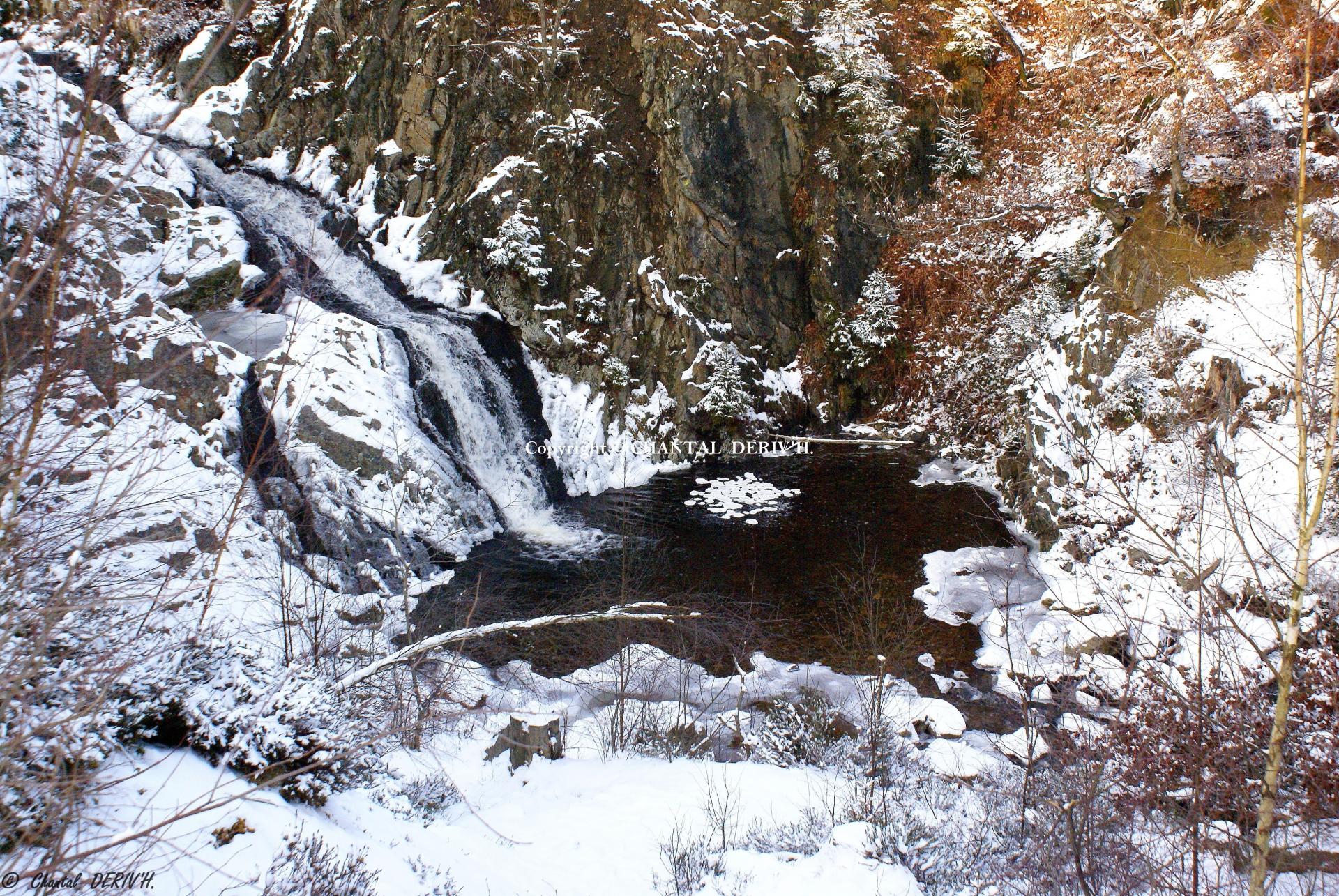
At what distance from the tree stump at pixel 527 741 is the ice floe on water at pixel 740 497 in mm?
7870

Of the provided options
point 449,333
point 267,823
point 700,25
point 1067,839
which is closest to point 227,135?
point 449,333

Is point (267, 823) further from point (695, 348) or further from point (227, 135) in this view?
point (227, 135)

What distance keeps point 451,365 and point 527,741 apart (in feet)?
32.0

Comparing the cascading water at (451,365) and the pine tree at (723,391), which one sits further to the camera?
the pine tree at (723,391)

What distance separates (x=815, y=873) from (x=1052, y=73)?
20.0 m

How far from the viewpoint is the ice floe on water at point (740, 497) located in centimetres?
1484

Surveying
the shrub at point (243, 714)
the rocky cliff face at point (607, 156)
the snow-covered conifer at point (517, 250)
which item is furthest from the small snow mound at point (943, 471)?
the shrub at point (243, 714)

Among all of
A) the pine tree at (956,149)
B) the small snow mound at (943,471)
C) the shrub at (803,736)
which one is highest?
the pine tree at (956,149)

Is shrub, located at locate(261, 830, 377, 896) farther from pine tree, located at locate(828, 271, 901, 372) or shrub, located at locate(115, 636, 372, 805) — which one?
pine tree, located at locate(828, 271, 901, 372)

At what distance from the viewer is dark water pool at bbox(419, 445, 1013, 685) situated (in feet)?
32.1

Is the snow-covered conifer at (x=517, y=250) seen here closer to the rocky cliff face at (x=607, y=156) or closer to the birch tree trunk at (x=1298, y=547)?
the rocky cliff face at (x=607, y=156)

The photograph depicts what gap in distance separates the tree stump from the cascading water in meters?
6.65

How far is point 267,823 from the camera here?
4125 mm

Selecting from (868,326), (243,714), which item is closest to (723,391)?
(868,326)
